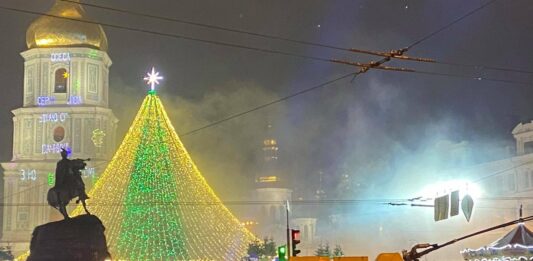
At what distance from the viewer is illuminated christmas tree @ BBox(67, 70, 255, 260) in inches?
2010

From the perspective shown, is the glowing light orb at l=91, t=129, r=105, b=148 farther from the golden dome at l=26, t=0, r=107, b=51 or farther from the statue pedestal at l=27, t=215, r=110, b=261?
the statue pedestal at l=27, t=215, r=110, b=261

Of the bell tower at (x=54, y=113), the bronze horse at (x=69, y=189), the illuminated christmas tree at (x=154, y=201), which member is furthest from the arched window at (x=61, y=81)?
the bronze horse at (x=69, y=189)

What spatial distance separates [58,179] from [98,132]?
46788mm

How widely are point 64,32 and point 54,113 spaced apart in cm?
700

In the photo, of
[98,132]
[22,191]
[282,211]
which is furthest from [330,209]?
[22,191]

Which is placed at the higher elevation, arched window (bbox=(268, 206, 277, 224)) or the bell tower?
the bell tower

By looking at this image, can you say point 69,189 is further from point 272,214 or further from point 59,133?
point 272,214

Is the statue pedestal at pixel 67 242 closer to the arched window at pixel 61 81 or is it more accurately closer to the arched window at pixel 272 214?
the arched window at pixel 61 81

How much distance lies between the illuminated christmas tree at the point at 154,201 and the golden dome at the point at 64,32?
75.3 feet

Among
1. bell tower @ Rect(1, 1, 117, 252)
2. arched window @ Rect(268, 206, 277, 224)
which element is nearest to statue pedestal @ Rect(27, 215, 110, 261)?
bell tower @ Rect(1, 1, 117, 252)

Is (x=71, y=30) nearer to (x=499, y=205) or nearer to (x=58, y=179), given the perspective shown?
(x=499, y=205)

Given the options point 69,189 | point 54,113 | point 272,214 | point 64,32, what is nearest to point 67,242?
point 69,189

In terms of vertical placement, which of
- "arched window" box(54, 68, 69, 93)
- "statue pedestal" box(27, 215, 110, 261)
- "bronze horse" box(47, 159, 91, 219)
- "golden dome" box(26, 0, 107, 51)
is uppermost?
"golden dome" box(26, 0, 107, 51)

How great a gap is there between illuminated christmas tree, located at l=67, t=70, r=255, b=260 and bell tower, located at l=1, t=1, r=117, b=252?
18.3 meters
